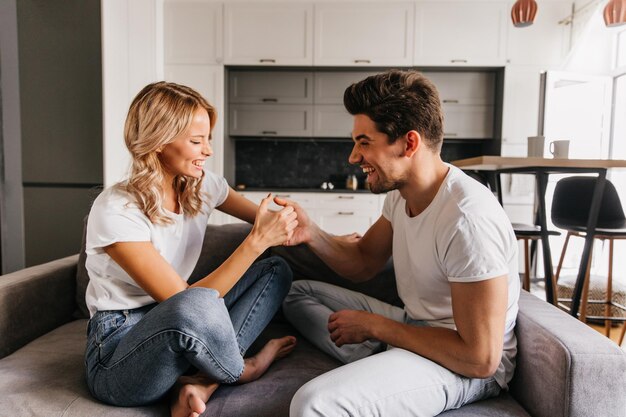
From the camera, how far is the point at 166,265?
3.76 feet

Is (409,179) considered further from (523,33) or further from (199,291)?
(523,33)

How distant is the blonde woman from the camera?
1004mm

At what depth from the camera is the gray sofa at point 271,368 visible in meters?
0.92

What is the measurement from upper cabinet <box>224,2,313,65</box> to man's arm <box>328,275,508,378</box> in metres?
3.76

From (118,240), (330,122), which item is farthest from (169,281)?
(330,122)

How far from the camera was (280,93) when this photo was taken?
4.58m

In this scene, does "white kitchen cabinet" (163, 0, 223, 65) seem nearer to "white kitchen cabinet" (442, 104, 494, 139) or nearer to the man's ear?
"white kitchen cabinet" (442, 104, 494, 139)

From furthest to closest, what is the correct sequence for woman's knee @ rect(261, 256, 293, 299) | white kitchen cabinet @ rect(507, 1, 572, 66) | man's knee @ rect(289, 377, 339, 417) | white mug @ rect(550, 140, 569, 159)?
white kitchen cabinet @ rect(507, 1, 572, 66), white mug @ rect(550, 140, 569, 159), woman's knee @ rect(261, 256, 293, 299), man's knee @ rect(289, 377, 339, 417)

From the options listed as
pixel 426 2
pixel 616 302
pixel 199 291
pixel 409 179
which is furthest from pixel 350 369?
pixel 426 2

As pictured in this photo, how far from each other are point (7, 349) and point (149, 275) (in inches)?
24.1

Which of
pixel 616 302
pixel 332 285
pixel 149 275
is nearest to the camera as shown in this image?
pixel 149 275

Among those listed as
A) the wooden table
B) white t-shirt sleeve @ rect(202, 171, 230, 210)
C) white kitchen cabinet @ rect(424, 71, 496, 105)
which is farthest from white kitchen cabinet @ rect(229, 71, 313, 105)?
white t-shirt sleeve @ rect(202, 171, 230, 210)

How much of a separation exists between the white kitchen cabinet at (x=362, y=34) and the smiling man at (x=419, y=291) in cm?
328

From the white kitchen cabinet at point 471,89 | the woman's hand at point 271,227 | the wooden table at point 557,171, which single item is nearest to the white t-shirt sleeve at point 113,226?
the woman's hand at point 271,227
